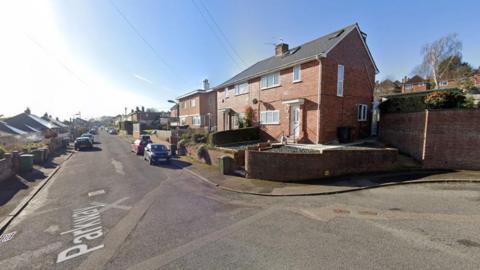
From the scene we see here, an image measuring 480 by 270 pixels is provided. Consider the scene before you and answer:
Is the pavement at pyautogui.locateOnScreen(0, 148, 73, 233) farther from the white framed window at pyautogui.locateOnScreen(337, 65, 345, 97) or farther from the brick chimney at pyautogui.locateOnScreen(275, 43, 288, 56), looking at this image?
the brick chimney at pyautogui.locateOnScreen(275, 43, 288, 56)

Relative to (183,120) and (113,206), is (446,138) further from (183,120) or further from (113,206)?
(183,120)

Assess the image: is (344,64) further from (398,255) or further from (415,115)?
(398,255)

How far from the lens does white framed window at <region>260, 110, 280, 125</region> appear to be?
58.2 feet

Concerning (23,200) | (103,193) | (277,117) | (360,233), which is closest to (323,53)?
(277,117)

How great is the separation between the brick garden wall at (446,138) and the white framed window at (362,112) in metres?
4.10

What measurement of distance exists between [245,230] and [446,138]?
1287cm

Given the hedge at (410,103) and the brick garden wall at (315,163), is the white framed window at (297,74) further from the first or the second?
the brick garden wall at (315,163)

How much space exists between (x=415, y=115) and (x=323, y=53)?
687cm

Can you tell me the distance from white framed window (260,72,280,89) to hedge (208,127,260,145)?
410 cm

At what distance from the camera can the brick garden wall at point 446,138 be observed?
35.5 ft

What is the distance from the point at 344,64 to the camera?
15625mm

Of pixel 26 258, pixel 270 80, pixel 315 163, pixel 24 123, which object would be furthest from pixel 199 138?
pixel 24 123

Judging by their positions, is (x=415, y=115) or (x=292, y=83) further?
(x=292, y=83)

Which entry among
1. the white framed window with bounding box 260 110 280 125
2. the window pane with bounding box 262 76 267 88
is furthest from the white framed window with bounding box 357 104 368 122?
the window pane with bounding box 262 76 267 88
